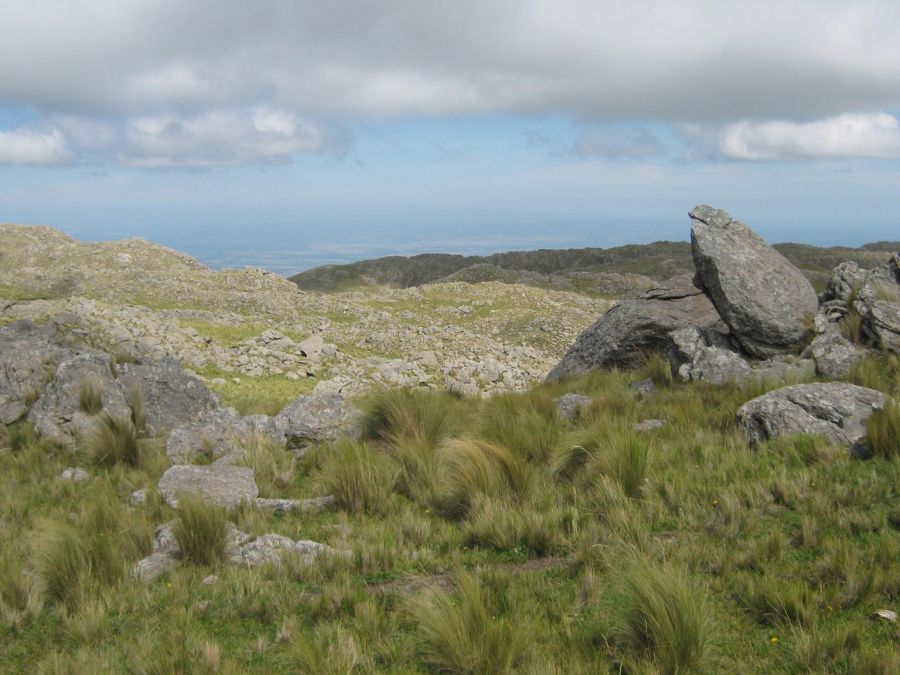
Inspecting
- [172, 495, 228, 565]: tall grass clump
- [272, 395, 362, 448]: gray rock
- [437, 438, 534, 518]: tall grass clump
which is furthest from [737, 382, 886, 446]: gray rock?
[172, 495, 228, 565]: tall grass clump

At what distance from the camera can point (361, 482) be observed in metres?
7.37

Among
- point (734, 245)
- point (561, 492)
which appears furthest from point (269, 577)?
point (734, 245)

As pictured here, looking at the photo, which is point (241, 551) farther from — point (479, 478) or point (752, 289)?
point (752, 289)

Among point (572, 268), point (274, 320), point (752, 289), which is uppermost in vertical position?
point (572, 268)

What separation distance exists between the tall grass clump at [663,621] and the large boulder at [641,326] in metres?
10.9

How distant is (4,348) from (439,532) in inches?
506

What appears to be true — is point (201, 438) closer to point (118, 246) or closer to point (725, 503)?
point (725, 503)

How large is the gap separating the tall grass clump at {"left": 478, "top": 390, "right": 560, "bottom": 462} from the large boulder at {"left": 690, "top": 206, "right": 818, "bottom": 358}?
4.40 m

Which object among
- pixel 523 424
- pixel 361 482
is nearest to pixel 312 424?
pixel 361 482

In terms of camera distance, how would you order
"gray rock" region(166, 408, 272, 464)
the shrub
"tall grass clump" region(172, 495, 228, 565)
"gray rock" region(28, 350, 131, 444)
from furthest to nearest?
1. the shrub
2. "gray rock" region(28, 350, 131, 444)
3. "gray rock" region(166, 408, 272, 464)
4. "tall grass clump" region(172, 495, 228, 565)

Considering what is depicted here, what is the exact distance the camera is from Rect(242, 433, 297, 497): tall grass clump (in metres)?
8.24

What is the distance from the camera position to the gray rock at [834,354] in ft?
34.5

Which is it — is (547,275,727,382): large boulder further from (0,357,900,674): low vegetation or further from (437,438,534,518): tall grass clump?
(437,438,534,518): tall grass clump

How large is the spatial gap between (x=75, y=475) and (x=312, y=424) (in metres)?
3.57
